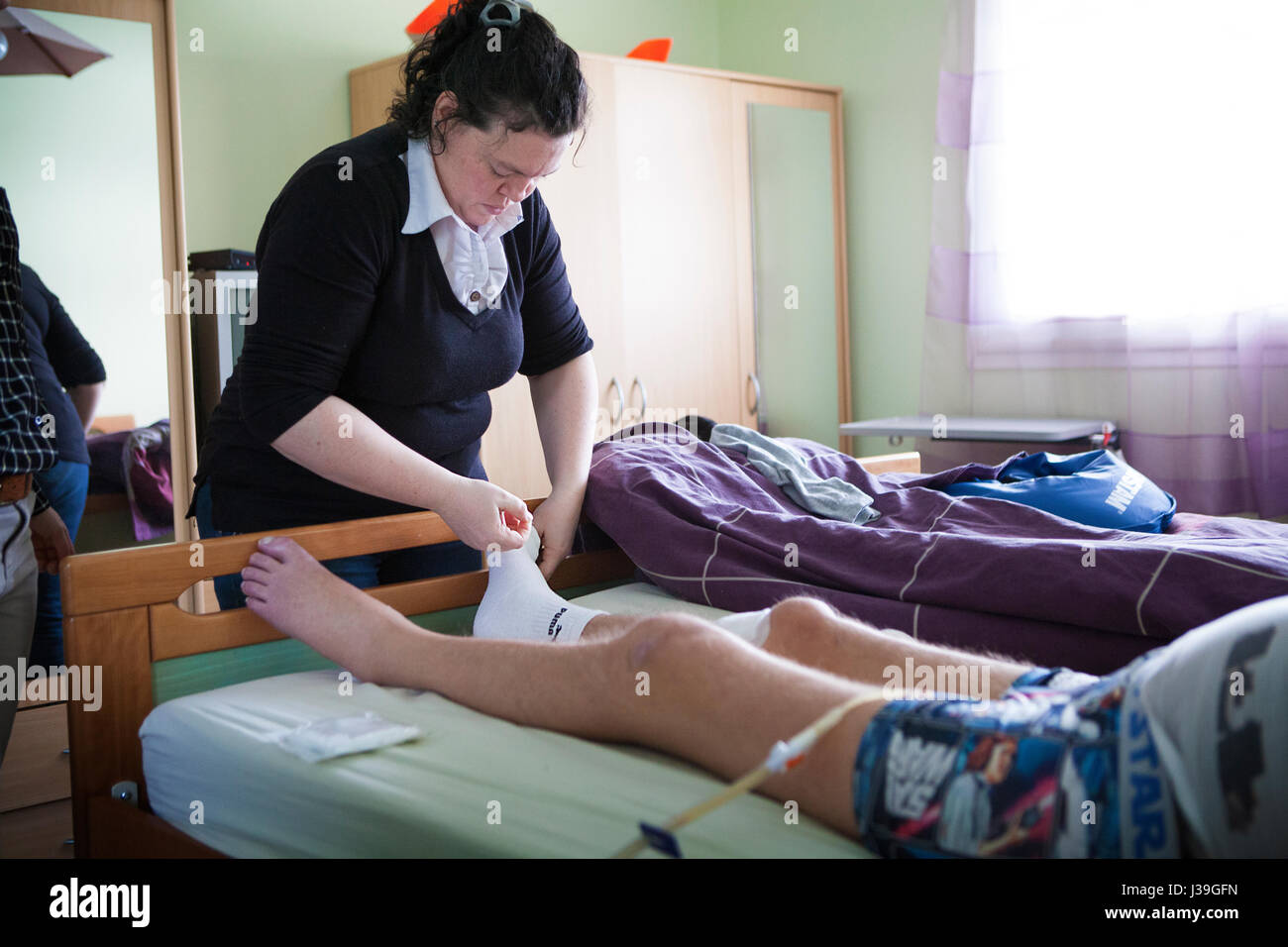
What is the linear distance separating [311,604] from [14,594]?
0.60 meters

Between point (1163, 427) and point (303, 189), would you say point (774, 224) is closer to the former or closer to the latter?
point (1163, 427)

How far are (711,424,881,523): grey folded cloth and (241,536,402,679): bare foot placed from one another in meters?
0.71

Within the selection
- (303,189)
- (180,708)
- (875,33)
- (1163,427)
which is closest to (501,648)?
(180,708)

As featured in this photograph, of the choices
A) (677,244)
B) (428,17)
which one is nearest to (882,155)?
(677,244)

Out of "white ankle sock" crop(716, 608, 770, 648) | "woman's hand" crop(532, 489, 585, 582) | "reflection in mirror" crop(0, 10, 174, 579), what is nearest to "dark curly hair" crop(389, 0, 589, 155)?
"woman's hand" crop(532, 489, 585, 582)

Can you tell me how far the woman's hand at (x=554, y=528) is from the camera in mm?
1637

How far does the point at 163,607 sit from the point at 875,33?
3.17m

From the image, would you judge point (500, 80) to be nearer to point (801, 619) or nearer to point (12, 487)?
point (801, 619)

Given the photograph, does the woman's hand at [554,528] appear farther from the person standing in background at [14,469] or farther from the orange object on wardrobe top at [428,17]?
the orange object on wardrobe top at [428,17]

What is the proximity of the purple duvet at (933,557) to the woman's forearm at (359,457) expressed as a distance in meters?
0.37

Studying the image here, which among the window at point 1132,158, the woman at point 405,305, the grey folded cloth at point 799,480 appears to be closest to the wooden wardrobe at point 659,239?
the window at point 1132,158

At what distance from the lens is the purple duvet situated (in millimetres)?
1259

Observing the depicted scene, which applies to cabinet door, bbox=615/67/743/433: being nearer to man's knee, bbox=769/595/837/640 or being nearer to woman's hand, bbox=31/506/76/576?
woman's hand, bbox=31/506/76/576

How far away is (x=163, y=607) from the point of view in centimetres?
130
